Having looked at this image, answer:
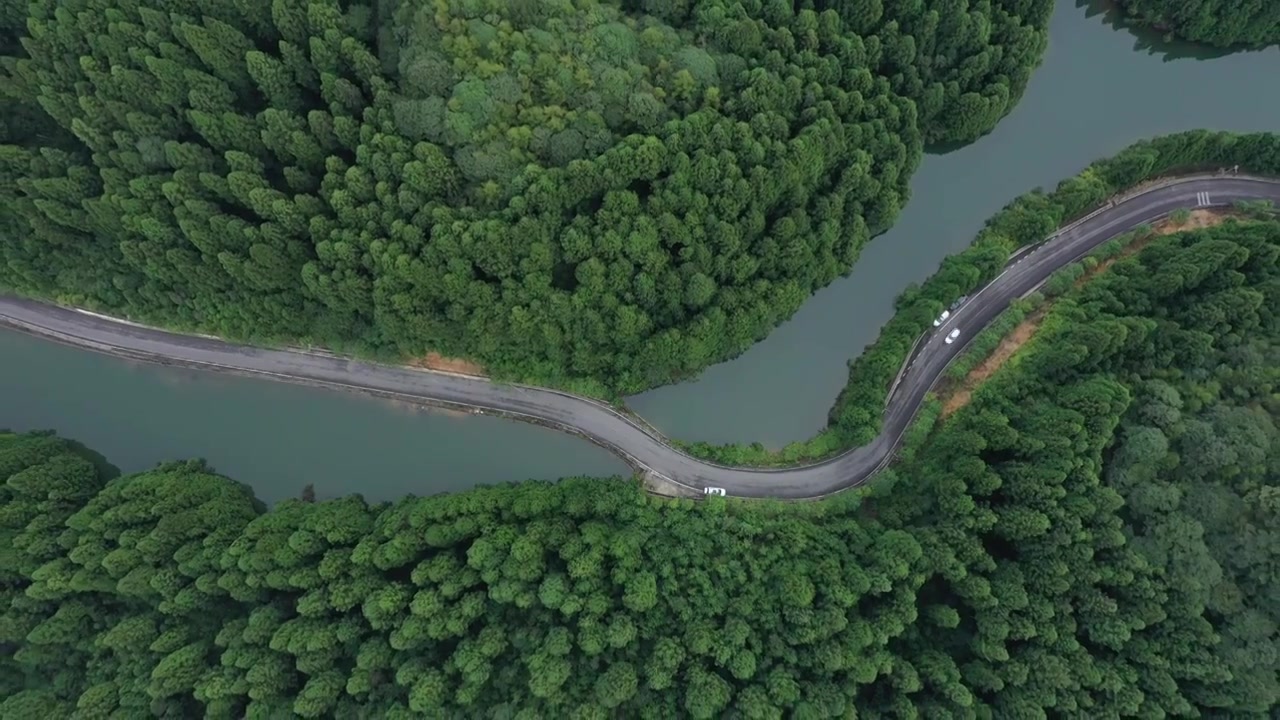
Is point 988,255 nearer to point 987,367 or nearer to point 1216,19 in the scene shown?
point 987,367

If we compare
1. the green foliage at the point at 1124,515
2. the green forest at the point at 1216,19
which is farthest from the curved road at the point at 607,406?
the green forest at the point at 1216,19

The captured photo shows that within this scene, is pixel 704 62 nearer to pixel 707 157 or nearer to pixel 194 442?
pixel 707 157

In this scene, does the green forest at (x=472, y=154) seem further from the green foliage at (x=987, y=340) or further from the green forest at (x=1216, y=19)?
the green forest at (x=1216, y=19)

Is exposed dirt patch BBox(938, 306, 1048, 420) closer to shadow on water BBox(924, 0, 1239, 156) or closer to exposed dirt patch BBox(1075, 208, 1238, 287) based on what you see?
exposed dirt patch BBox(1075, 208, 1238, 287)

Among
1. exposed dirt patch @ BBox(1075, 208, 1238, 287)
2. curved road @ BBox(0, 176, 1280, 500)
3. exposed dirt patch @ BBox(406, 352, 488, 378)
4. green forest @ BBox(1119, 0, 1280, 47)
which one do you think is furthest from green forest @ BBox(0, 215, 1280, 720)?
green forest @ BBox(1119, 0, 1280, 47)

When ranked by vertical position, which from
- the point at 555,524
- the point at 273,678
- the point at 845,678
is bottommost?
the point at 273,678

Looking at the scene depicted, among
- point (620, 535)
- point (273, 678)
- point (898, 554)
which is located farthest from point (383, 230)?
point (898, 554)
